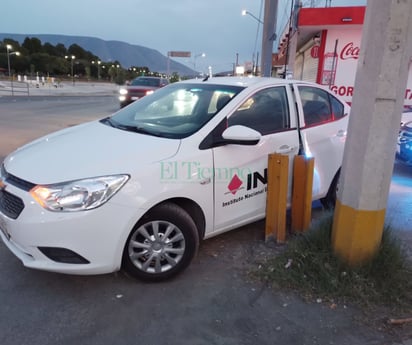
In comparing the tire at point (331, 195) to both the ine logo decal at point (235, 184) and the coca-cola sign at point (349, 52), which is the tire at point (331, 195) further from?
the coca-cola sign at point (349, 52)

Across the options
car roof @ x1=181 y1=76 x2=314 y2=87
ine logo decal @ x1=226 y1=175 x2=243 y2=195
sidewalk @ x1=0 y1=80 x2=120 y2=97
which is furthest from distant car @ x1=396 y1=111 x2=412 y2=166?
sidewalk @ x1=0 y1=80 x2=120 y2=97

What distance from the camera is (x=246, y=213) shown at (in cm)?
369

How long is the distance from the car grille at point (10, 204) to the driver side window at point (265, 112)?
189 centimetres

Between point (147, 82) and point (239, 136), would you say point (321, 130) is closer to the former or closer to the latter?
point (239, 136)

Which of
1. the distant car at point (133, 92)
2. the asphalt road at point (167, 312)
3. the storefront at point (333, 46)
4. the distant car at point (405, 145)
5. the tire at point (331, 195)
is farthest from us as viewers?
the distant car at point (133, 92)

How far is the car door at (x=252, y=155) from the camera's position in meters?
3.37

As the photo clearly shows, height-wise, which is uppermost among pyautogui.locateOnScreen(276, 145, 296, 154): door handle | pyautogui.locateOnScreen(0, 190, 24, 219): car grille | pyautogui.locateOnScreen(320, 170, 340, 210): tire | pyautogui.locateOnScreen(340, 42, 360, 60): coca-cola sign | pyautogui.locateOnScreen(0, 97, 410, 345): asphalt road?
pyautogui.locateOnScreen(340, 42, 360, 60): coca-cola sign

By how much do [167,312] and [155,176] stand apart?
1033 mm

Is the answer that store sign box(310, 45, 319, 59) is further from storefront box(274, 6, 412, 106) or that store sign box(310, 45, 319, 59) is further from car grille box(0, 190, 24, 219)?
car grille box(0, 190, 24, 219)

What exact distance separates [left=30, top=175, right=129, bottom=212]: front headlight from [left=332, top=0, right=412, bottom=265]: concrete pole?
194 cm

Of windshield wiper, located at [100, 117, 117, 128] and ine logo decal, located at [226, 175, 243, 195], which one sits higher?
windshield wiper, located at [100, 117, 117, 128]

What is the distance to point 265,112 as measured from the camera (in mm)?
3848

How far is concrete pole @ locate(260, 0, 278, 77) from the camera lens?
33.2ft

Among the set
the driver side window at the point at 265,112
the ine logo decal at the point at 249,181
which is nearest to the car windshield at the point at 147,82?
the driver side window at the point at 265,112
